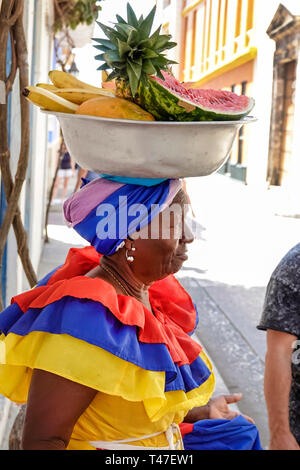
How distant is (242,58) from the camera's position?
21484 mm

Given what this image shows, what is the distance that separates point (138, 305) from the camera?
71.5 inches

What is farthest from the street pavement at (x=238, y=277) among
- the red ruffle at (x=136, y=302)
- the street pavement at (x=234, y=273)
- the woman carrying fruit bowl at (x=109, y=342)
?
the woman carrying fruit bowl at (x=109, y=342)

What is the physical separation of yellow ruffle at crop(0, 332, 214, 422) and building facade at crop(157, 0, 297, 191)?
46.4 ft

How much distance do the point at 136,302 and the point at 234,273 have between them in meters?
6.68

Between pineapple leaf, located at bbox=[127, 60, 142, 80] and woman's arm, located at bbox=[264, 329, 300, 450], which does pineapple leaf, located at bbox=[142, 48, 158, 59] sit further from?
woman's arm, located at bbox=[264, 329, 300, 450]

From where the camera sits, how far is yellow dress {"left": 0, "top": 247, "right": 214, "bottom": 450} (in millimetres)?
1657

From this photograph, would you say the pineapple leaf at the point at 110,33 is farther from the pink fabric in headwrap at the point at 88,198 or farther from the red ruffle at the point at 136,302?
the red ruffle at the point at 136,302

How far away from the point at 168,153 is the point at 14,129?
2.67m

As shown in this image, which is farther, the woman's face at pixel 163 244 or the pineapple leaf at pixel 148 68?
the woman's face at pixel 163 244

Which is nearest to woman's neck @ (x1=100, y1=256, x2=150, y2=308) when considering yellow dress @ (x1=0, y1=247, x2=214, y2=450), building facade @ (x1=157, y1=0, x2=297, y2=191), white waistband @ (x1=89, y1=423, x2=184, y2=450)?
yellow dress @ (x1=0, y1=247, x2=214, y2=450)

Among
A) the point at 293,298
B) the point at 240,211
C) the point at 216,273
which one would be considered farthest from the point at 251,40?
the point at 293,298

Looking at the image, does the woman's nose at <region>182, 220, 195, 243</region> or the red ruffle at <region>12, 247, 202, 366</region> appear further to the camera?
the woman's nose at <region>182, 220, 195, 243</region>

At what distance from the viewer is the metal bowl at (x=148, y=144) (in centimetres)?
162

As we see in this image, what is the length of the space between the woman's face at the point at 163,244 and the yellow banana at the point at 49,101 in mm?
395
